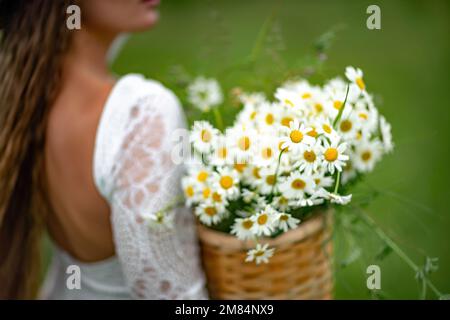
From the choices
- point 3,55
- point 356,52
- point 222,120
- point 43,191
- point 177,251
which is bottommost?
point 177,251

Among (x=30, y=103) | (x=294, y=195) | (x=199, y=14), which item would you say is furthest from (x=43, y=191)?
(x=199, y=14)

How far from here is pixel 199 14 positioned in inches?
203

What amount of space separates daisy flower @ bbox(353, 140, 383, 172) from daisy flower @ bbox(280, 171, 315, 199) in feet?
0.58

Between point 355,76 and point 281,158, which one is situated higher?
point 355,76

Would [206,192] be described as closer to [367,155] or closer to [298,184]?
[298,184]

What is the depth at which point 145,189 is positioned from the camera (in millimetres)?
1194

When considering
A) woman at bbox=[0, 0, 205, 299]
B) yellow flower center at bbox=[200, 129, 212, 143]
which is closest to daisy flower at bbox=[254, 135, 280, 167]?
yellow flower center at bbox=[200, 129, 212, 143]

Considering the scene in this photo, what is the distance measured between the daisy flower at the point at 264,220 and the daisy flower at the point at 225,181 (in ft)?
0.24

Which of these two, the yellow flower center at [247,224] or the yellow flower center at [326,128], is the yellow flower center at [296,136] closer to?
the yellow flower center at [326,128]

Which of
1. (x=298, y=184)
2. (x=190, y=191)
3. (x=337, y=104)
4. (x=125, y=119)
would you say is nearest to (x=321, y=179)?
(x=298, y=184)

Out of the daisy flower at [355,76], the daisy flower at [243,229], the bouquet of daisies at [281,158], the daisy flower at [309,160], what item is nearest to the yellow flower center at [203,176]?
the bouquet of daisies at [281,158]

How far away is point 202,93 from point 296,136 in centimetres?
57

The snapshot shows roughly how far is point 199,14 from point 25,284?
13.1ft

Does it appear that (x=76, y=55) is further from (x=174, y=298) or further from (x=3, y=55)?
(x=174, y=298)
